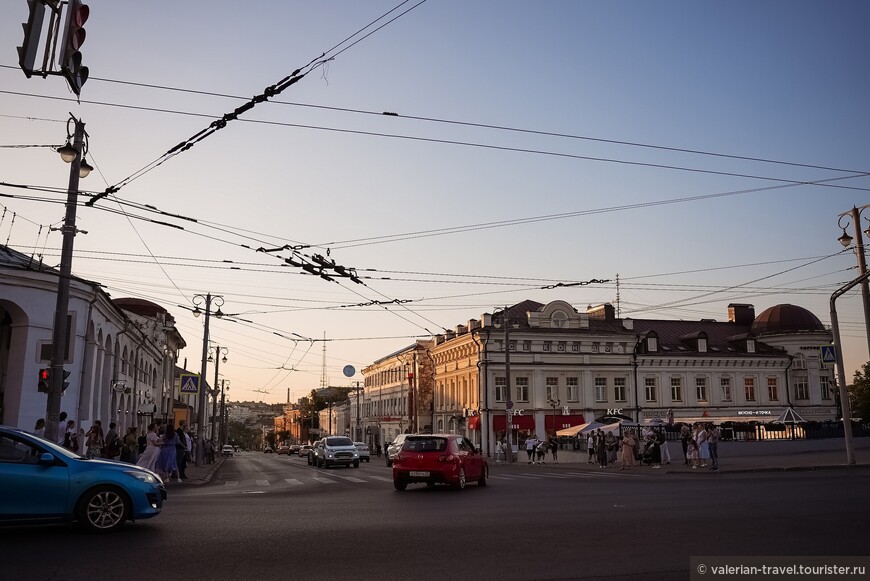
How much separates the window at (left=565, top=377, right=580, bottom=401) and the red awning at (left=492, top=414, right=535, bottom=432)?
445 centimetres

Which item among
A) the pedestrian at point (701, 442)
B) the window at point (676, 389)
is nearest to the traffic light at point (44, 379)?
the pedestrian at point (701, 442)

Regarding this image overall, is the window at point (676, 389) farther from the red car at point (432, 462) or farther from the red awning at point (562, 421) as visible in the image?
the red car at point (432, 462)

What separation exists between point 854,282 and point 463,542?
77.5 ft

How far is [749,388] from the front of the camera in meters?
69.6

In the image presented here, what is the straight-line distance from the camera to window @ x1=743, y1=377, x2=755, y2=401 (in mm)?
69312

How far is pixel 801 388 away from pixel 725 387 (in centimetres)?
815

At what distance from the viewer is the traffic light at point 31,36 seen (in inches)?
310

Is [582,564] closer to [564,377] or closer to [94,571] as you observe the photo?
[94,571]

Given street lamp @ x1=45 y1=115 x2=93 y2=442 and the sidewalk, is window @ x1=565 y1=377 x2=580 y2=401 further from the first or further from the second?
street lamp @ x1=45 y1=115 x2=93 y2=442

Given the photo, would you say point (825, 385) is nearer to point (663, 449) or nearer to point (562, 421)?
point (562, 421)

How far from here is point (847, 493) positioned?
15.6 meters

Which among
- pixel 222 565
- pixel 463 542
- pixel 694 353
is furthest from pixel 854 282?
pixel 694 353

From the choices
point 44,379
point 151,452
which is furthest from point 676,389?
point 44,379

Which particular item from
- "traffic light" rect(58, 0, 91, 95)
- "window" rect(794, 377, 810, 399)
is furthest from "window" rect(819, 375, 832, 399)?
"traffic light" rect(58, 0, 91, 95)
